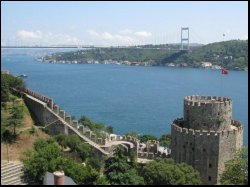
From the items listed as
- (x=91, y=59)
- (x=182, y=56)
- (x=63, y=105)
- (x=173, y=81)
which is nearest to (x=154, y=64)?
(x=182, y=56)

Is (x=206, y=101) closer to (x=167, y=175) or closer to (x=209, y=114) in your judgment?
(x=209, y=114)

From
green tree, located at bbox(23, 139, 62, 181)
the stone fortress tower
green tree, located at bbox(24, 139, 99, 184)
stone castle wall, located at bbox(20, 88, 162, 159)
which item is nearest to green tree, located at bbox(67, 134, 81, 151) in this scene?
stone castle wall, located at bbox(20, 88, 162, 159)

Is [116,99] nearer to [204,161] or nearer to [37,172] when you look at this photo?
[204,161]

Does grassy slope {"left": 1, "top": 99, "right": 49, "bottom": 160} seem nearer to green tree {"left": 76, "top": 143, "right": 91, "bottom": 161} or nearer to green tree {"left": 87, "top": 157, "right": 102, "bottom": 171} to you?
green tree {"left": 76, "top": 143, "right": 91, "bottom": 161}

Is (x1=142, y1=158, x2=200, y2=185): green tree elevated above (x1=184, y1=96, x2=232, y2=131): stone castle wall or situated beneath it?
situated beneath

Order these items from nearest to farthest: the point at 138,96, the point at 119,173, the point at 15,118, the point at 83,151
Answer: the point at 119,173 < the point at 15,118 < the point at 83,151 < the point at 138,96

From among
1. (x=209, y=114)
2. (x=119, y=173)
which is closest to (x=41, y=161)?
(x=119, y=173)
